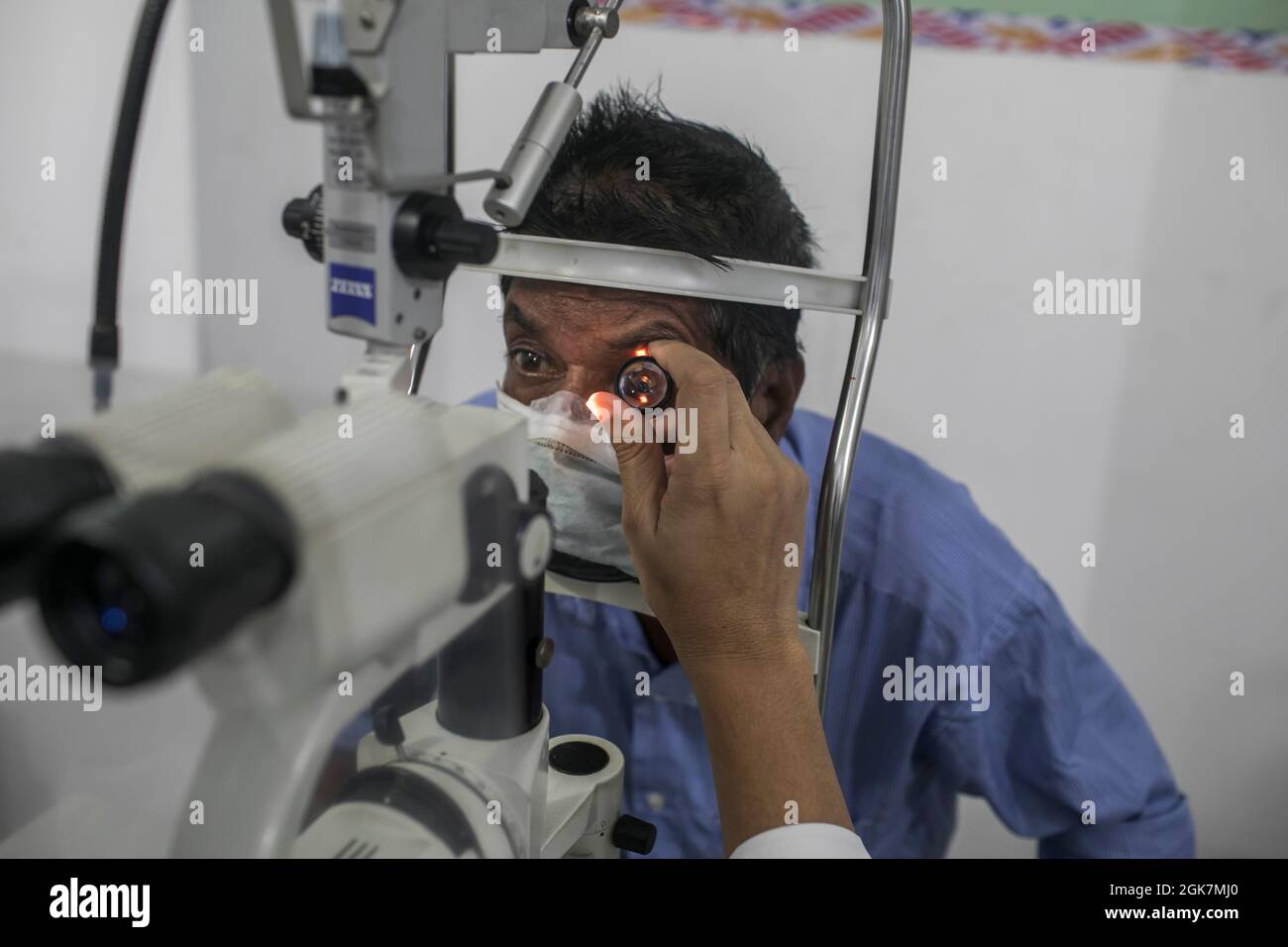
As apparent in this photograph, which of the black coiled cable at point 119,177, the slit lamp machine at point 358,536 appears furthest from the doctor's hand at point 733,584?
the black coiled cable at point 119,177

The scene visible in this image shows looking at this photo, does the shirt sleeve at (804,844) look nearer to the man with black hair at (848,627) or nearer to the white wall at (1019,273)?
the man with black hair at (848,627)

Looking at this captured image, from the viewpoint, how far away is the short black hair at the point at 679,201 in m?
0.97

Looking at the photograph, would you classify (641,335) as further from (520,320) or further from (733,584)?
(733,584)

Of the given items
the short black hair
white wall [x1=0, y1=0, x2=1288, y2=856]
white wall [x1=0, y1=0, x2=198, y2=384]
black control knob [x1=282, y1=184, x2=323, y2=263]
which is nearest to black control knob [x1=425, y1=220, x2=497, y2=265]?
black control knob [x1=282, y1=184, x2=323, y2=263]

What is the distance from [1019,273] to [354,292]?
1.03m

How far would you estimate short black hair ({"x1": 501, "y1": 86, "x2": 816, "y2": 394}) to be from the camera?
0.97m

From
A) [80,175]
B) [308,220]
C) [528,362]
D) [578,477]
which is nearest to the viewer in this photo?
[308,220]

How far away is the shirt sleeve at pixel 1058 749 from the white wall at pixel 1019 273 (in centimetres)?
28

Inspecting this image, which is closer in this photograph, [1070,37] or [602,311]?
[602,311]

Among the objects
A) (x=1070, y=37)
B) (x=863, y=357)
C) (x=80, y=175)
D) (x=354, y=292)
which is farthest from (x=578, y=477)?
(x=80, y=175)

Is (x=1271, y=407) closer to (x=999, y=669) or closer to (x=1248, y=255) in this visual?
(x=1248, y=255)

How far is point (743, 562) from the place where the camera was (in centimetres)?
78

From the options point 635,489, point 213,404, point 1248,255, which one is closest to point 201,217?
point 635,489

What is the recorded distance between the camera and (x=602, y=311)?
95cm
